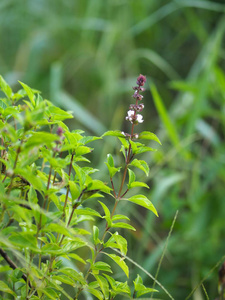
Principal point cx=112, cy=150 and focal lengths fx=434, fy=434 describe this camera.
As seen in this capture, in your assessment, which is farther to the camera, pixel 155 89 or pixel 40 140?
pixel 155 89

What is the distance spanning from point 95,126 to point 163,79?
0.69 meters

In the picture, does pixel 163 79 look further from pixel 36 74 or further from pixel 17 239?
pixel 17 239

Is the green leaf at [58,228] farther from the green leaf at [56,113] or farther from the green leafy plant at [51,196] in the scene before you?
the green leaf at [56,113]

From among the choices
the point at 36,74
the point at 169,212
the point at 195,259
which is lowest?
the point at 195,259

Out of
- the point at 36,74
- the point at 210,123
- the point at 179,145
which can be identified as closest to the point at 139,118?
the point at 179,145

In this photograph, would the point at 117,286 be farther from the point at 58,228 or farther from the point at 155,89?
the point at 155,89

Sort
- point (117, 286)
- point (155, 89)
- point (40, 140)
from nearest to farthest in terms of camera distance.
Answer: point (40, 140), point (117, 286), point (155, 89)

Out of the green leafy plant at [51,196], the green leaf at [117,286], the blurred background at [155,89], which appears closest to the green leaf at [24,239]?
the green leafy plant at [51,196]

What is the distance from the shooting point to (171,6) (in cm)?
165

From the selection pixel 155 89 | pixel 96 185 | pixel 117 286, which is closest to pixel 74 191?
pixel 96 185

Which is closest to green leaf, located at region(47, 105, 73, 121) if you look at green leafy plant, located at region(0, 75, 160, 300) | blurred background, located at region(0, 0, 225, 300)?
green leafy plant, located at region(0, 75, 160, 300)

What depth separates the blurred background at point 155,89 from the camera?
122cm

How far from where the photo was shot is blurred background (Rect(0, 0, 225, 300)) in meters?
1.22

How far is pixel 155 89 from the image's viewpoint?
122cm
